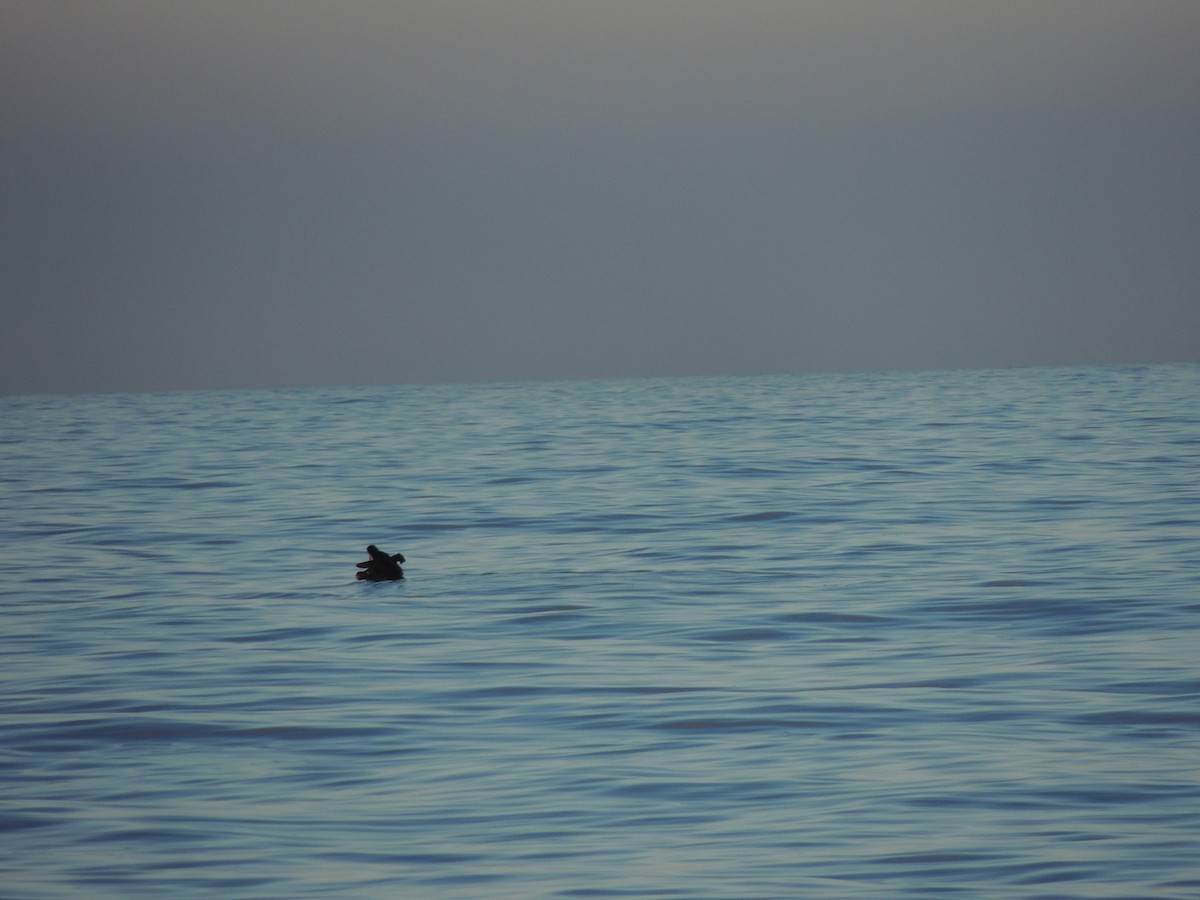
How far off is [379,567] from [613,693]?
216 inches

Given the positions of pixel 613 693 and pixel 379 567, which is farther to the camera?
pixel 379 567

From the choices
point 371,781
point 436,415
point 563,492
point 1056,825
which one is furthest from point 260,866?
point 436,415

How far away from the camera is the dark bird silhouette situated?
1488cm

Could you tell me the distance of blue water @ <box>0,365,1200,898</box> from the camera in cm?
671

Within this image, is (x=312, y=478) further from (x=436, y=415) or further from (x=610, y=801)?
(x=436, y=415)

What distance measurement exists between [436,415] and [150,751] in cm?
4692

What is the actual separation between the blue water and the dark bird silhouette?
218 millimetres

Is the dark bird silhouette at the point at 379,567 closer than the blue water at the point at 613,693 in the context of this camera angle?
No

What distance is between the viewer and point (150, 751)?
8.70 metres

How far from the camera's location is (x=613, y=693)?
32.3ft

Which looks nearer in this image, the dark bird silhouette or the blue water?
the blue water

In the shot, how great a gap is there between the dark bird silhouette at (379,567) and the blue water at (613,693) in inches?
8.6

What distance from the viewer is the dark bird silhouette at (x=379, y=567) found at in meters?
14.9

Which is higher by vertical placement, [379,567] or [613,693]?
[379,567]
